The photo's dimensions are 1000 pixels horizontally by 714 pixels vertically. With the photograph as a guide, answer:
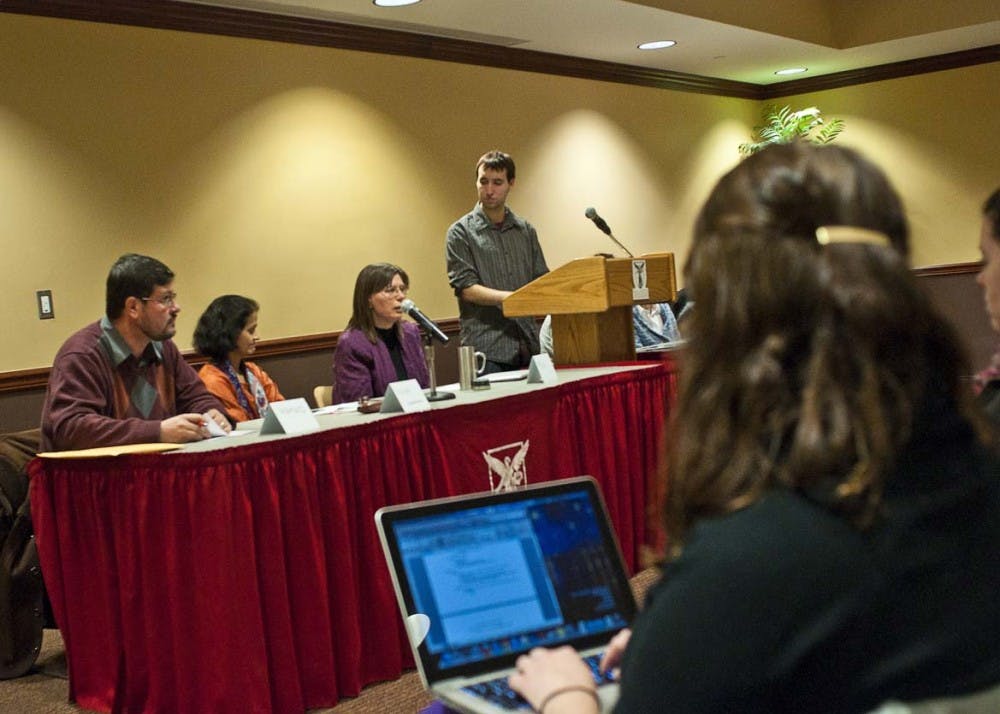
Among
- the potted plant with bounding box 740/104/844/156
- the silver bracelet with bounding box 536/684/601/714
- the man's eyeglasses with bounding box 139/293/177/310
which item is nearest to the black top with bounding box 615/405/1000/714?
the silver bracelet with bounding box 536/684/601/714

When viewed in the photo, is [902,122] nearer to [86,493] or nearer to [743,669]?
[86,493]

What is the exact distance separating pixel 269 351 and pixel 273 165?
957 millimetres

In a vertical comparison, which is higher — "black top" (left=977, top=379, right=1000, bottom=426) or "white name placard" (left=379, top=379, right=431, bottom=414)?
"black top" (left=977, top=379, right=1000, bottom=426)

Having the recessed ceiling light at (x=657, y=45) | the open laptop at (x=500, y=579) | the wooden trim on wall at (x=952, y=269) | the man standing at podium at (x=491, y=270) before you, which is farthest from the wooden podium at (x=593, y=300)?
the wooden trim on wall at (x=952, y=269)

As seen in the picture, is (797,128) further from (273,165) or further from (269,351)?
(269,351)

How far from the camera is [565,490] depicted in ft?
5.00

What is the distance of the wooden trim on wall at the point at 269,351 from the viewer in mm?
4906

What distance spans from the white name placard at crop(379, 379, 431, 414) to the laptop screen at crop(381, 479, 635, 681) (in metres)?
2.00

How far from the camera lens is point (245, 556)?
9.87 ft

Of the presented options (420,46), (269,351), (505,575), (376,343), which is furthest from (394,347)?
(505,575)

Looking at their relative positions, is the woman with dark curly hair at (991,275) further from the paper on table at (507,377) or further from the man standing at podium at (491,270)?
the man standing at podium at (491,270)

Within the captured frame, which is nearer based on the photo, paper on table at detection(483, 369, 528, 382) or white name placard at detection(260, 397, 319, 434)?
white name placard at detection(260, 397, 319, 434)

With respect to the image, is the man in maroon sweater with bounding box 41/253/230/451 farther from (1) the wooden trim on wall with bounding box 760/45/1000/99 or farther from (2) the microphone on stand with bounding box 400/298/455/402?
(1) the wooden trim on wall with bounding box 760/45/1000/99

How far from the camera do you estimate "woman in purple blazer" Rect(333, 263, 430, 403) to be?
4715 mm
